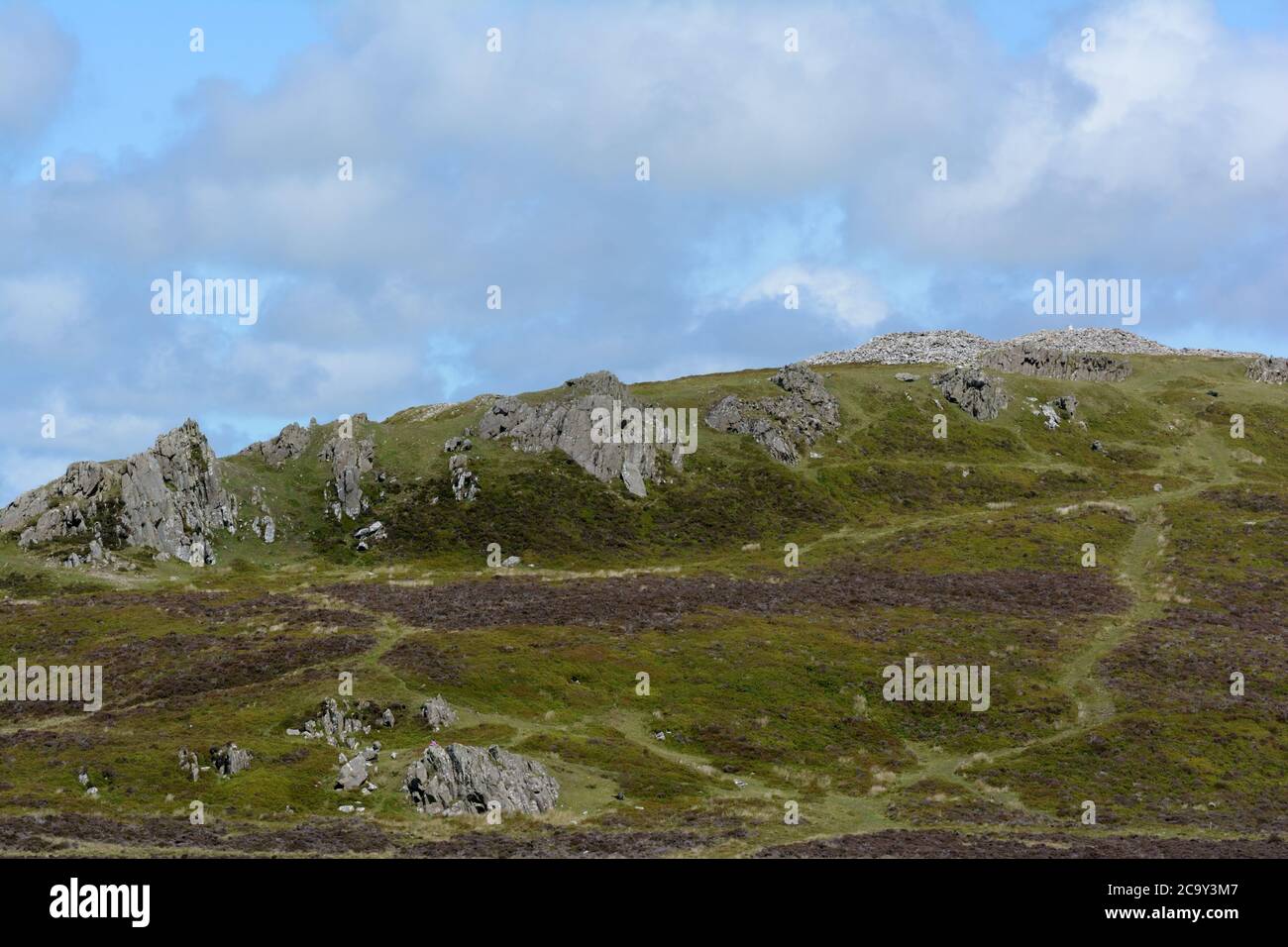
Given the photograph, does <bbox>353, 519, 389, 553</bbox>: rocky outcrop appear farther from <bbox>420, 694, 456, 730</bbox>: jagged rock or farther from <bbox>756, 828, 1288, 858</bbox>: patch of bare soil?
<bbox>756, 828, 1288, 858</bbox>: patch of bare soil

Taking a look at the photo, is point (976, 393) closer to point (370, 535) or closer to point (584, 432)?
point (584, 432)

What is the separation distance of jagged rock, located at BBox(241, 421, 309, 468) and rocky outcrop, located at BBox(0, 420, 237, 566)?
59.1 ft

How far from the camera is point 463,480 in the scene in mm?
136750

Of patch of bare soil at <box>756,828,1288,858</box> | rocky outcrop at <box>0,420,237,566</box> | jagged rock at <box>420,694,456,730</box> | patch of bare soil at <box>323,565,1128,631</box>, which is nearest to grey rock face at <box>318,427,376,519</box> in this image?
rocky outcrop at <box>0,420,237,566</box>

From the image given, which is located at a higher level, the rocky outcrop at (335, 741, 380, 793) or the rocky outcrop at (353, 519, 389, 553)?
the rocky outcrop at (353, 519, 389, 553)

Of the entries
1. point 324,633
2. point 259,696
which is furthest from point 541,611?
point 259,696

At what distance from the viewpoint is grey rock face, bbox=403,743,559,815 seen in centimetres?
6125

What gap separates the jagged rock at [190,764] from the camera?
63375 millimetres

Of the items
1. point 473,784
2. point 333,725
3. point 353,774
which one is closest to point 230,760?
point 353,774

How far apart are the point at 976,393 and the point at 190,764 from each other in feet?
456

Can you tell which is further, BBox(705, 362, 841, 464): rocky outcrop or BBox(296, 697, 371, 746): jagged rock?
BBox(705, 362, 841, 464): rocky outcrop
